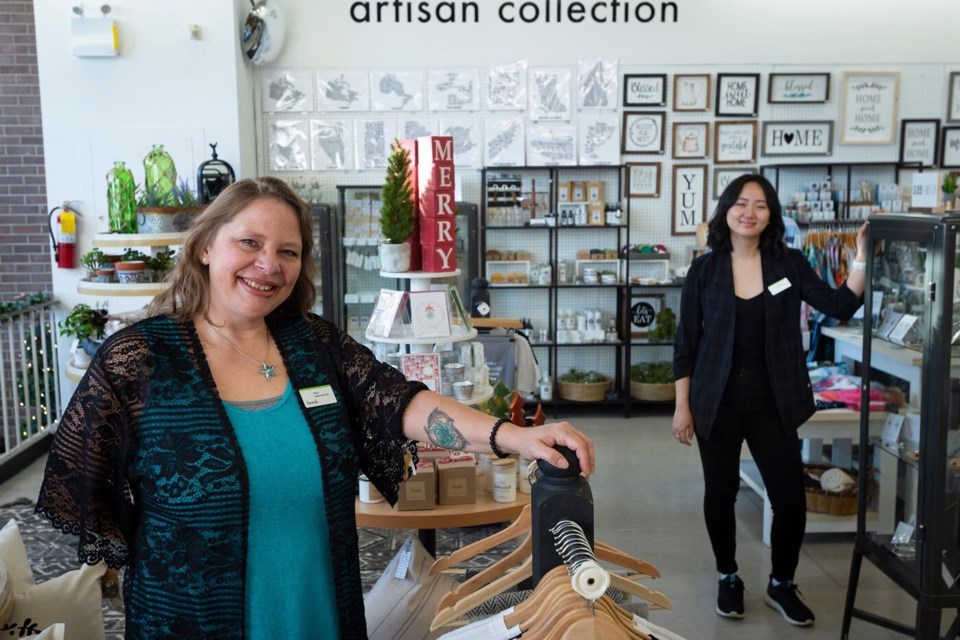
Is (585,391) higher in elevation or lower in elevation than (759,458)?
lower

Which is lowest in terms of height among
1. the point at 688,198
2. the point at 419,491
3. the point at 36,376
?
the point at 36,376

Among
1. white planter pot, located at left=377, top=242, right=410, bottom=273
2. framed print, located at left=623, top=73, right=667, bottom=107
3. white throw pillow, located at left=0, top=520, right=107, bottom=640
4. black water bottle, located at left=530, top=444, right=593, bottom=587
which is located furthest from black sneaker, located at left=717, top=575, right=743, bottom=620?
framed print, located at left=623, top=73, right=667, bottom=107

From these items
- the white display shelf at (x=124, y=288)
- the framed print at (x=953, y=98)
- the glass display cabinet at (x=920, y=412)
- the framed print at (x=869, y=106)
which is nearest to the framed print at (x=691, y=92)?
the framed print at (x=869, y=106)

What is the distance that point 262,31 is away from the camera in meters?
6.96

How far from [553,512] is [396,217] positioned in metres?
2.31

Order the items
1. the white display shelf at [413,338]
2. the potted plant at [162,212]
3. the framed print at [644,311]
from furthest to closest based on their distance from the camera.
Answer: the framed print at [644,311] → the potted plant at [162,212] → the white display shelf at [413,338]

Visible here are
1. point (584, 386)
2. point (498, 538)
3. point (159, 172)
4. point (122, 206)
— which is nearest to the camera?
point (498, 538)

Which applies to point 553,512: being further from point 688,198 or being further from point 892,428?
point 688,198

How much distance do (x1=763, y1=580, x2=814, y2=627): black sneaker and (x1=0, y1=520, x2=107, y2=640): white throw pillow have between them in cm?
262

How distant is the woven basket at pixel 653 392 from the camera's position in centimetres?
732

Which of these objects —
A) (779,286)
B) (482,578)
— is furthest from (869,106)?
(482,578)

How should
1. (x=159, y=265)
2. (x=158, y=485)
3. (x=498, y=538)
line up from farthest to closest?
(x=159, y=265) → (x=498, y=538) → (x=158, y=485)

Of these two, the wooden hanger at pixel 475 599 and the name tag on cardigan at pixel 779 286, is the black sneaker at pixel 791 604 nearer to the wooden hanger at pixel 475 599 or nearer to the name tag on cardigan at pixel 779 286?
the name tag on cardigan at pixel 779 286

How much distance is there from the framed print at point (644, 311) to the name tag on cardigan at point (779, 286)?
4.09 metres
